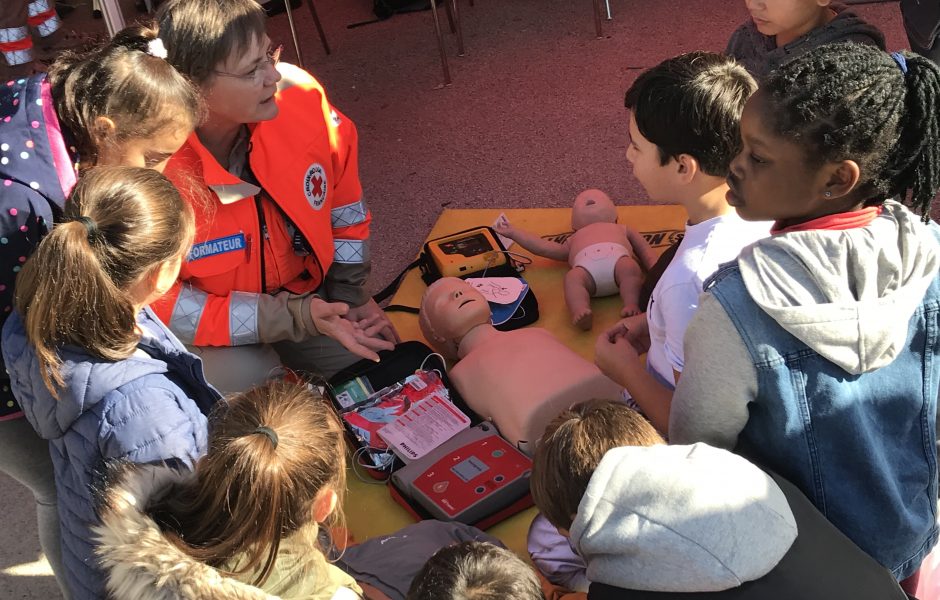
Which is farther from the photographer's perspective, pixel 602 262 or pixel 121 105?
pixel 602 262

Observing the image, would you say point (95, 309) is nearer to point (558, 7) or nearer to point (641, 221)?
point (641, 221)

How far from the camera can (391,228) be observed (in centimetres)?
408

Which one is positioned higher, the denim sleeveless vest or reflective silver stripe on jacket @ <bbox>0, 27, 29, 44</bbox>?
reflective silver stripe on jacket @ <bbox>0, 27, 29, 44</bbox>

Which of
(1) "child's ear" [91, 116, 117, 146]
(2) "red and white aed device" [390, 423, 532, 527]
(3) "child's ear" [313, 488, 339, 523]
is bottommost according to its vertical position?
(2) "red and white aed device" [390, 423, 532, 527]

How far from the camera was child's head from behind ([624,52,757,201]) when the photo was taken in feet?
7.31

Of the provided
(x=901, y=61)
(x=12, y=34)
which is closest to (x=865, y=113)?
(x=901, y=61)

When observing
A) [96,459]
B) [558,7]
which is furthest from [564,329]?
[558,7]

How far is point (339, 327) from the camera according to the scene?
2791mm

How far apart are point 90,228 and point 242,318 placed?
115cm

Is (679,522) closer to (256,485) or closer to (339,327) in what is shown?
(256,485)

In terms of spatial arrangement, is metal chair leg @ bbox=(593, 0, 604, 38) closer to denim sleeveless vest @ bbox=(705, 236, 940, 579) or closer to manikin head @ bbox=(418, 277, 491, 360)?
manikin head @ bbox=(418, 277, 491, 360)

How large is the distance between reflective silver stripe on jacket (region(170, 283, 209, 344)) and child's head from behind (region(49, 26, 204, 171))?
0.69 m

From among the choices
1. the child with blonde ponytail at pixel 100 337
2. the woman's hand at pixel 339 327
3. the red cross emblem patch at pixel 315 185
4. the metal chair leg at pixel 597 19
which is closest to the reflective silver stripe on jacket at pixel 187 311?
the woman's hand at pixel 339 327

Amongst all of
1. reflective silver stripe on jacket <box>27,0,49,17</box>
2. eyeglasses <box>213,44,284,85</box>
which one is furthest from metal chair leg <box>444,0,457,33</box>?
eyeglasses <box>213,44,284,85</box>
